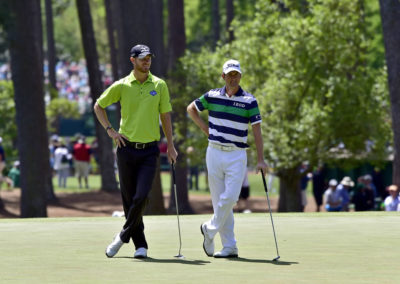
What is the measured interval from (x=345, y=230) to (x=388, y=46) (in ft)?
40.6

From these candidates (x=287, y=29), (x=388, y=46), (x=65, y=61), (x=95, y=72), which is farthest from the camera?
(x=65, y=61)

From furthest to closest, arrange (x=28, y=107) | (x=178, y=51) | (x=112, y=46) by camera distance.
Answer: (x=112, y=46)
(x=178, y=51)
(x=28, y=107)

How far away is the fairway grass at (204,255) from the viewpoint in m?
8.41

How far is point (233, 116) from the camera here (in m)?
9.83

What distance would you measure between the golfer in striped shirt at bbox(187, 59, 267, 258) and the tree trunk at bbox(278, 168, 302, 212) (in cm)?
1851

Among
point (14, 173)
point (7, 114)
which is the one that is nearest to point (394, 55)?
point (7, 114)

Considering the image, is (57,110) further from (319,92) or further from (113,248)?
(113,248)

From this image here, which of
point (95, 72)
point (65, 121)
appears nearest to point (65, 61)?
point (65, 121)

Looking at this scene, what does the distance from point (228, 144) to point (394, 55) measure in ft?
48.2

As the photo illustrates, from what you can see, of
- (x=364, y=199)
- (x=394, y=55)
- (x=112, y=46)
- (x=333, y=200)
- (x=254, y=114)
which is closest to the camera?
(x=254, y=114)

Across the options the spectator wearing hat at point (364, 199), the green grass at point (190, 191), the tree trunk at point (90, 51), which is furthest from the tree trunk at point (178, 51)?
the green grass at point (190, 191)

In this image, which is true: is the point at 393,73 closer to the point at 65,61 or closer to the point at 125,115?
the point at 125,115

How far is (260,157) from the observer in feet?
32.4

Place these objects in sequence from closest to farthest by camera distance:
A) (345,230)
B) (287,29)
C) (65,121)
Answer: (345,230) < (287,29) < (65,121)
